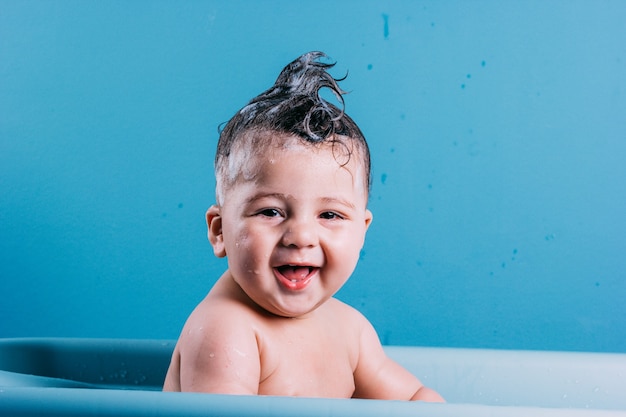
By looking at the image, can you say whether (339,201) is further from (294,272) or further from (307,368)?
(307,368)

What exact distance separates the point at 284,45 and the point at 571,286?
74 cm

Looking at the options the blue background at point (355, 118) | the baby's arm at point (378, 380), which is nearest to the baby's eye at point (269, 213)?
the baby's arm at point (378, 380)

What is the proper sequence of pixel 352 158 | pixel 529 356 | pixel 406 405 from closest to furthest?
pixel 406 405
pixel 352 158
pixel 529 356

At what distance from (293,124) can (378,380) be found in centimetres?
36

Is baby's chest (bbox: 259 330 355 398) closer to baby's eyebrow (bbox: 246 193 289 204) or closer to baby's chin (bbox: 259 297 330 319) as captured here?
baby's chin (bbox: 259 297 330 319)

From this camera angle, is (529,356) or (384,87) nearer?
(529,356)

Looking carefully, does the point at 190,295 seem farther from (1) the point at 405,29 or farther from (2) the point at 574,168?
(2) the point at 574,168

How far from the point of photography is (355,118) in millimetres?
1584

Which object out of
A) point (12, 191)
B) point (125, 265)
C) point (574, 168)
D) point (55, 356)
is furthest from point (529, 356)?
point (12, 191)

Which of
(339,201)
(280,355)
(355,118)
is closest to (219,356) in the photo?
(280,355)

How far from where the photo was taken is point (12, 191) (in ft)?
5.17

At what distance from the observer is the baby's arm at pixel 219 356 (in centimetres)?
77

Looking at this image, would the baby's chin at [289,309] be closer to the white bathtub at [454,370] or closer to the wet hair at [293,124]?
the wet hair at [293,124]

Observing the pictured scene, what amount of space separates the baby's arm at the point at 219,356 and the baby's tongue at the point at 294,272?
63 millimetres
